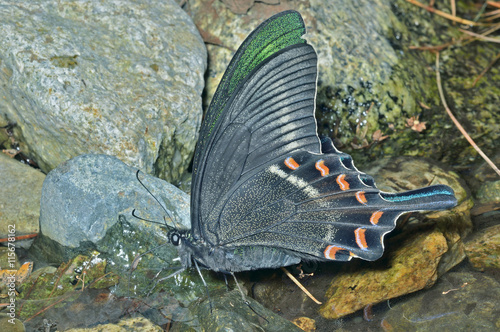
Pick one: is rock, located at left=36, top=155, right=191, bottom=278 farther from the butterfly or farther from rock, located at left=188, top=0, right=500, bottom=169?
rock, located at left=188, top=0, right=500, bottom=169

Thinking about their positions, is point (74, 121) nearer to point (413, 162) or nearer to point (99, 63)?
point (99, 63)

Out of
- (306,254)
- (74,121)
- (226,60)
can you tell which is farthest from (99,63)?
(306,254)

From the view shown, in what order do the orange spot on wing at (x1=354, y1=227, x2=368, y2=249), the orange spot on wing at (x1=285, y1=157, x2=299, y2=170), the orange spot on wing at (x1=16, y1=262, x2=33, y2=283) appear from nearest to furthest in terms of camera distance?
the orange spot on wing at (x1=354, y1=227, x2=368, y2=249) < the orange spot on wing at (x1=285, y1=157, x2=299, y2=170) < the orange spot on wing at (x1=16, y1=262, x2=33, y2=283)

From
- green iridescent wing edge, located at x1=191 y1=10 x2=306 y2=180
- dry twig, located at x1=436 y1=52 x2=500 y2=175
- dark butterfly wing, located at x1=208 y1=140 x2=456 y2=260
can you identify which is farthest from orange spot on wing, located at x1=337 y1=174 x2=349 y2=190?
dry twig, located at x1=436 y1=52 x2=500 y2=175

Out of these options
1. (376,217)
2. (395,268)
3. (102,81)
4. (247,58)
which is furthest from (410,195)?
(102,81)

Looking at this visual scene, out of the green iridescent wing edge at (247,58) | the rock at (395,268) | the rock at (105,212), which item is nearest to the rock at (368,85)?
the rock at (395,268)

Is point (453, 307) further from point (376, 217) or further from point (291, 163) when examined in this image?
point (291, 163)
